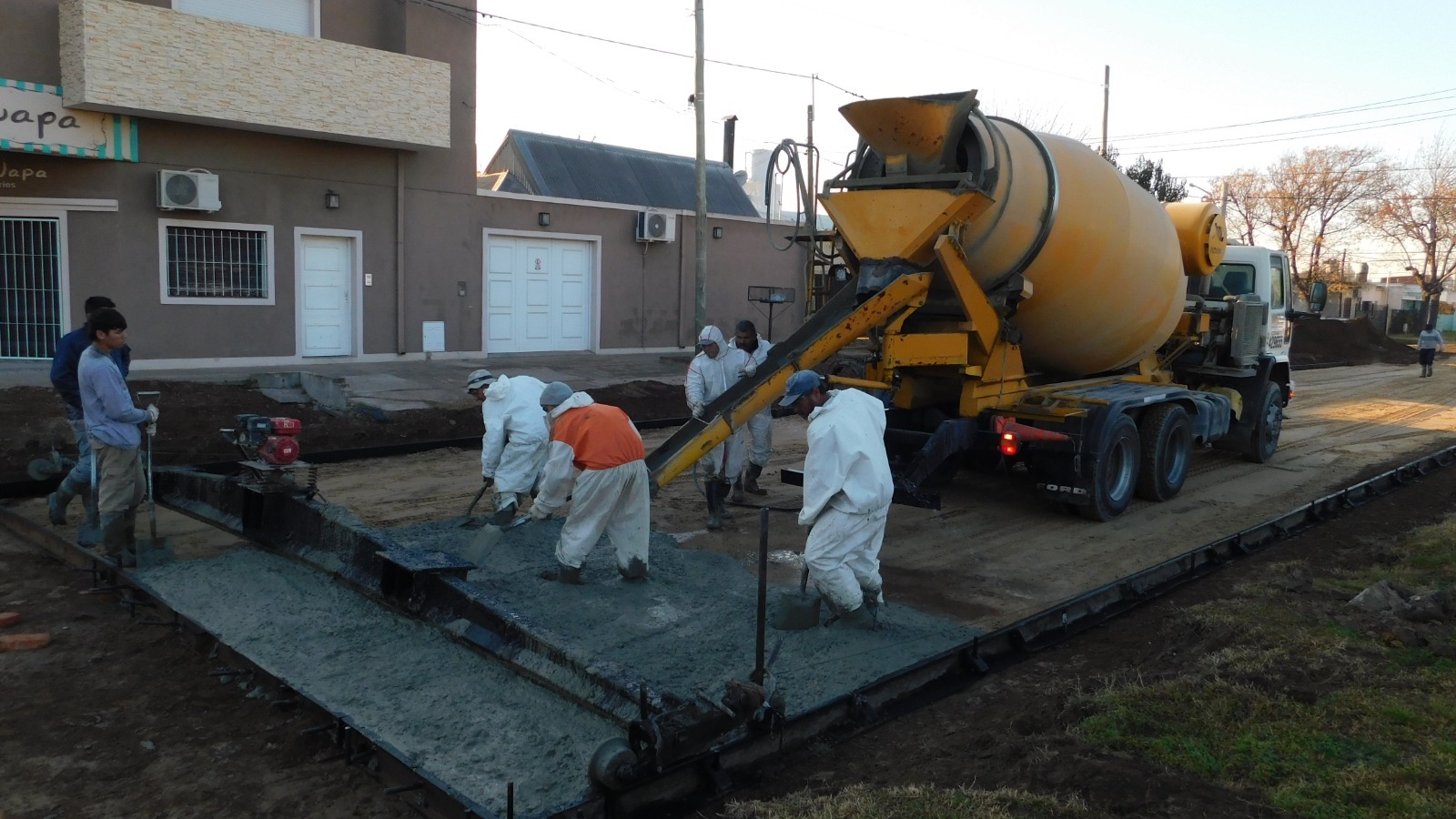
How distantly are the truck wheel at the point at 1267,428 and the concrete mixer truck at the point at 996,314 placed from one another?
88.4 inches

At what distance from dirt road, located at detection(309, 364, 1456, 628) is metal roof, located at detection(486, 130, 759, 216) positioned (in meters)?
10.9

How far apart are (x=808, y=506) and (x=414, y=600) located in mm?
2282

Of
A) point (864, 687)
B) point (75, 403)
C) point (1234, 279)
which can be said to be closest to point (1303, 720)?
point (864, 687)

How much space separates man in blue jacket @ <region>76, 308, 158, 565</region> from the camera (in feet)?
21.9

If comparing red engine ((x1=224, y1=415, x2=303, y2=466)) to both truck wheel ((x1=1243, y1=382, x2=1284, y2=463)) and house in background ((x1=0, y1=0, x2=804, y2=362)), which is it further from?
truck wheel ((x1=1243, y1=382, x2=1284, y2=463))

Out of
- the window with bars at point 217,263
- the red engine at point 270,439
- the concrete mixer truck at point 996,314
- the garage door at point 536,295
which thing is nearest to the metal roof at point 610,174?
the garage door at point 536,295

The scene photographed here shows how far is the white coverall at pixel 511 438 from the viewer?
8.02 meters

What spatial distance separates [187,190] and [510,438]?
10.4 m

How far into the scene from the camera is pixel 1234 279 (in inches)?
505

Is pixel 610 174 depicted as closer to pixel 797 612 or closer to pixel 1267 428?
pixel 1267 428

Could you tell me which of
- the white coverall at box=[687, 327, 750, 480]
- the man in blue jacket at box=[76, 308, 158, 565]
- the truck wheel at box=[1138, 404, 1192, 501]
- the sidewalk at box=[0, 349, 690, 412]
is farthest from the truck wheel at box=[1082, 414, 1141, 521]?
the sidewalk at box=[0, 349, 690, 412]

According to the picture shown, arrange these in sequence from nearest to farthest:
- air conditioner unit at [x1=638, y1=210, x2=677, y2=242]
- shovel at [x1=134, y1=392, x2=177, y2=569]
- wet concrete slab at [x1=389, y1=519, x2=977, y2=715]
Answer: wet concrete slab at [x1=389, y1=519, x2=977, y2=715], shovel at [x1=134, y1=392, x2=177, y2=569], air conditioner unit at [x1=638, y1=210, x2=677, y2=242]

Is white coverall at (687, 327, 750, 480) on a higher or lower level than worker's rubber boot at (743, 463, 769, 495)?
higher

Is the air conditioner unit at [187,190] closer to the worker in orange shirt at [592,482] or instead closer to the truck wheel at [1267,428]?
the worker in orange shirt at [592,482]
